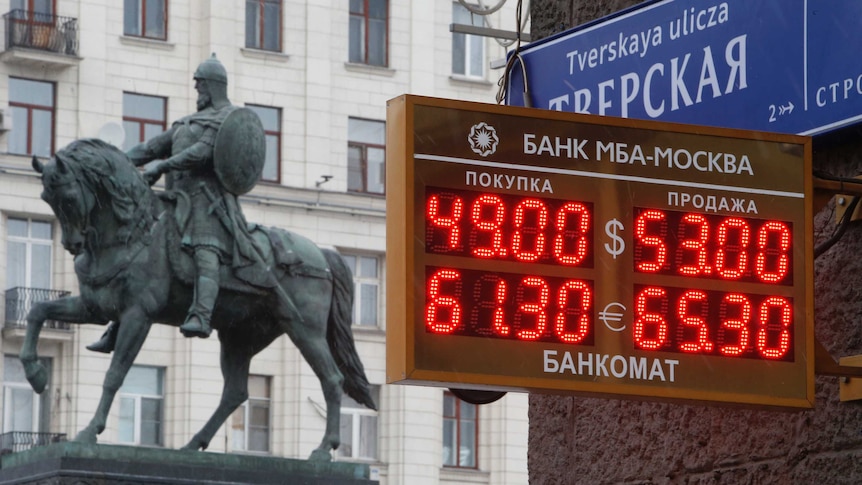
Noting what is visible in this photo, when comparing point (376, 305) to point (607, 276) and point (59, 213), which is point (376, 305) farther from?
point (607, 276)

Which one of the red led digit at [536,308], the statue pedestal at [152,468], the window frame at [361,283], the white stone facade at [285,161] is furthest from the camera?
the window frame at [361,283]

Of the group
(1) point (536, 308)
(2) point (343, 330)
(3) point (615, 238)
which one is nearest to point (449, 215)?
(1) point (536, 308)

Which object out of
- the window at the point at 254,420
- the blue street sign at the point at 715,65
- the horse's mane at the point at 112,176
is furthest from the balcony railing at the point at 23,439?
the blue street sign at the point at 715,65

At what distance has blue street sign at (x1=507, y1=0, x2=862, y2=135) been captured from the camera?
8094 millimetres

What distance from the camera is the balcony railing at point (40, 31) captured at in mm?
45344

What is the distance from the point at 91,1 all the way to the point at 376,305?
804cm

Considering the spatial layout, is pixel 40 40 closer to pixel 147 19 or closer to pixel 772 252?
pixel 147 19

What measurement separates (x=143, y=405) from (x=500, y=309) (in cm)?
4011

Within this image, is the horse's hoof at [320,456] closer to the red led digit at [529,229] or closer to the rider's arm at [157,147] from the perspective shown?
the rider's arm at [157,147]

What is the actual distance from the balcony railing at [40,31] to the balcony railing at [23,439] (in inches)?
267

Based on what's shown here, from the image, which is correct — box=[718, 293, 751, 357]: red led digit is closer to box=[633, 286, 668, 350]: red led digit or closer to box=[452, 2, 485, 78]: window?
box=[633, 286, 668, 350]: red led digit

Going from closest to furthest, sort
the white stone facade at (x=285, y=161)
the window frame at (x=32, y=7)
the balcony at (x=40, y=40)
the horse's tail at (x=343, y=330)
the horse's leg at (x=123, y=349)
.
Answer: the horse's leg at (x=123, y=349) < the horse's tail at (x=343, y=330) < the balcony at (x=40, y=40) < the window frame at (x=32, y=7) < the white stone facade at (x=285, y=161)

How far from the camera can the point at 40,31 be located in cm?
4572

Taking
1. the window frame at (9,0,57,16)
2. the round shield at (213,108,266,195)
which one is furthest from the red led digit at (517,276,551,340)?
the window frame at (9,0,57,16)
